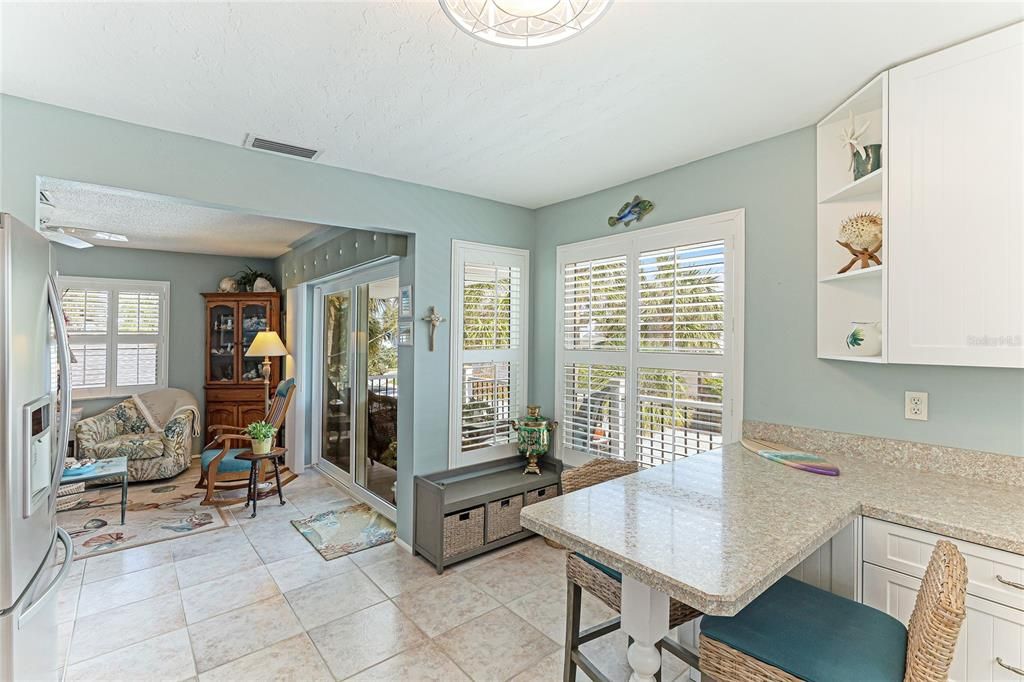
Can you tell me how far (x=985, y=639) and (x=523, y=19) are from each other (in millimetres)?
2286

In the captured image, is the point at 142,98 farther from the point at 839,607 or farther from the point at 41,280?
the point at 839,607

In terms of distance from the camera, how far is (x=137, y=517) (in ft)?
13.1

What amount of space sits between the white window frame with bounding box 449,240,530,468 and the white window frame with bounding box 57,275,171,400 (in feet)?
15.1

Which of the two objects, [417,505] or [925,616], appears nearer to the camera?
[925,616]

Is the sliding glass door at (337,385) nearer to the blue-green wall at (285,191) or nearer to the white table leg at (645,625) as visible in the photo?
the blue-green wall at (285,191)

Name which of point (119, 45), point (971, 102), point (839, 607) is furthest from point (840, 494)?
point (119, 45)

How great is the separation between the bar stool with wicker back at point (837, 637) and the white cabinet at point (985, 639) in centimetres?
25

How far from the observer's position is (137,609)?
2.65 metres

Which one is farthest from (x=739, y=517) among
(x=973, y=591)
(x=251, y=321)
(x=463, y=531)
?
(x=251, y=321)

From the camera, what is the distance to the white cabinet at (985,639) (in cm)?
137

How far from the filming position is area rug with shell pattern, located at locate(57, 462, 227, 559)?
353 cm

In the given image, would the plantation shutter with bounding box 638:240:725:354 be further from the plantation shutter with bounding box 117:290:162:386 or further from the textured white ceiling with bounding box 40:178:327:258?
the plantation shutter with bounding box 117:290:162:386

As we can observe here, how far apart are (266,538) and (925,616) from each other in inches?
152

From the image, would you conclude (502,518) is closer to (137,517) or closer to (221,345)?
(137,517)
